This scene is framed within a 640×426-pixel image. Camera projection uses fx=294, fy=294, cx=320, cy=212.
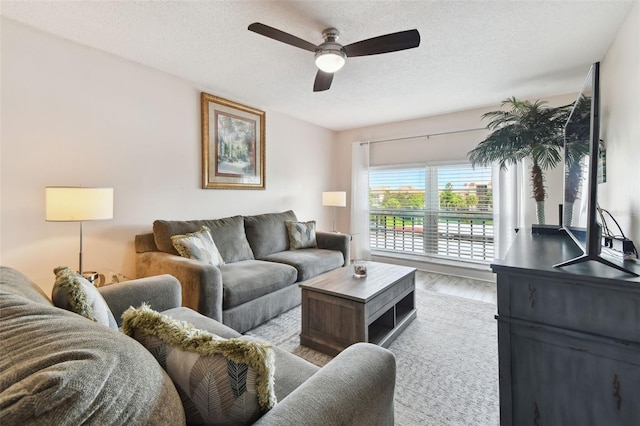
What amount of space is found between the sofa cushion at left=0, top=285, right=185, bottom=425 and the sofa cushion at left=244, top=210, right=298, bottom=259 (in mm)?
2734

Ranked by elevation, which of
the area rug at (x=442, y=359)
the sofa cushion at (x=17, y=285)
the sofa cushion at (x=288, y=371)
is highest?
the sofa cushion at (x=17, y=285)

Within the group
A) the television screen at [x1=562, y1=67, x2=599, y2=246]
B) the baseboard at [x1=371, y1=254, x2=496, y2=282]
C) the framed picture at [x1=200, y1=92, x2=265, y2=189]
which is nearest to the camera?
the television screen at [x1=562, y1=67, x2=599, y2=246]

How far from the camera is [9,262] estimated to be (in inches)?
83.0

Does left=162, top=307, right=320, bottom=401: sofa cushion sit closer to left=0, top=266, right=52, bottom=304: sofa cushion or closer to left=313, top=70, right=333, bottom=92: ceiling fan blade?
left=0, top=266, right=52, bottom=304: sofa cushion

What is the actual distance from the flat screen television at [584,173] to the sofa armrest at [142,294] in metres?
2.06

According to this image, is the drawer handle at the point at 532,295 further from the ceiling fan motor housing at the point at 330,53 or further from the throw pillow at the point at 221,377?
the ceiling fan motor housing at the point at 330,53

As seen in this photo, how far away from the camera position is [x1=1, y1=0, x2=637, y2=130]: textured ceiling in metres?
1.92

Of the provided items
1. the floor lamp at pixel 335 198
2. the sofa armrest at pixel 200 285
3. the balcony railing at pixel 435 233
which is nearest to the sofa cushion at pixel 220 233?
the sofa armrest at pixel 200 285

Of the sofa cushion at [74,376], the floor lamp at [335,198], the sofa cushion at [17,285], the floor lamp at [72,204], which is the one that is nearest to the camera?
the sofa cushion at [74,376]

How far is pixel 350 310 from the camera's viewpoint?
208 cm

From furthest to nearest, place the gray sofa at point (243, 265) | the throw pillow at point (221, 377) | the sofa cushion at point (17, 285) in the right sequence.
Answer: the gray sofa at point (243, 265), the sofa cushion at point (17, 285), the throw pillow at point (221, 377)

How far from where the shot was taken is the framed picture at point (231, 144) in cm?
330

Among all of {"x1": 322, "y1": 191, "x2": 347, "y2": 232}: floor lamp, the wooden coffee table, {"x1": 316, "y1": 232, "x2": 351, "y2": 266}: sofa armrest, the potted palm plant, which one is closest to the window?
{"x1": 322, "y1": 191, "x2": 347, "y2": 232}: floor lamp

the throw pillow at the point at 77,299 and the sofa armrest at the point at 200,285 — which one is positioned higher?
the throw pillow at the point at 77,299
